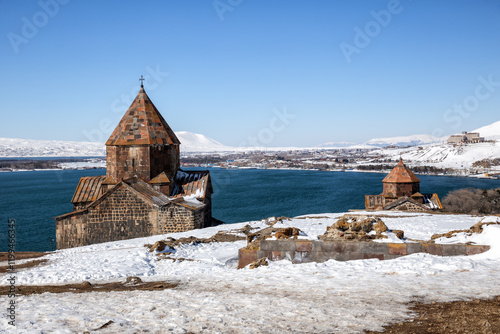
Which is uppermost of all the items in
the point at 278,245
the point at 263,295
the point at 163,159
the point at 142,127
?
the point at 142,127

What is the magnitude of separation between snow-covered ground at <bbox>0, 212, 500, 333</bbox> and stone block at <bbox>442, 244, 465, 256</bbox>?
20cm

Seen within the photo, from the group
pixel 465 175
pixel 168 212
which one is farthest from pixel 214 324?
pixel 465 175

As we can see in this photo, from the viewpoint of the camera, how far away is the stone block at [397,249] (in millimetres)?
6340

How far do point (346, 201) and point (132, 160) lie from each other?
36.2 meters

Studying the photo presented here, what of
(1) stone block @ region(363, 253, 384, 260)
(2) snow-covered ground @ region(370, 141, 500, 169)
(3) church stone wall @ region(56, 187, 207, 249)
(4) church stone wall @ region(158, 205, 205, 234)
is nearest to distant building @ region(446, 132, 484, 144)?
(2) snow-covered ground @ region(370, 141, 500, 169)

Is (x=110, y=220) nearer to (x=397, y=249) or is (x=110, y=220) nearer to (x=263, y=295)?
(x=263, y=295)

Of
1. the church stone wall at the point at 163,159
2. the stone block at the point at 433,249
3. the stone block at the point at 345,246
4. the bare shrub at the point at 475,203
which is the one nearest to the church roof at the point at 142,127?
the church stone wall at the point at 163,159

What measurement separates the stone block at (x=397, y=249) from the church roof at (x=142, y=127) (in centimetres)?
1026

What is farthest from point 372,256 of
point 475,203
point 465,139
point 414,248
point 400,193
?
point 465,139

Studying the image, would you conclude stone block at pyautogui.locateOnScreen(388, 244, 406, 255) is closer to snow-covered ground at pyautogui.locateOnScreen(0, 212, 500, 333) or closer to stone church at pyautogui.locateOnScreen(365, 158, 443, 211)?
snow-covered ground at pyautogui.locateOnScreen(0, 212, 500, 333)

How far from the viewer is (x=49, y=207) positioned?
40781 mm

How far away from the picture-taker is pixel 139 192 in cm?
1352

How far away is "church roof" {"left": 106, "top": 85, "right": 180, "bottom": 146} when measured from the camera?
14.6m

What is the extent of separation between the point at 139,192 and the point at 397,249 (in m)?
9.49
